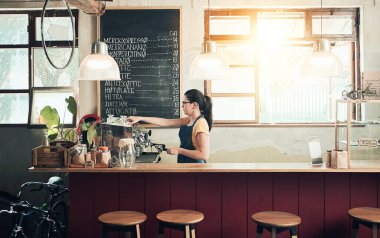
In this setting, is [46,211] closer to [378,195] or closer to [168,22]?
[168,22]

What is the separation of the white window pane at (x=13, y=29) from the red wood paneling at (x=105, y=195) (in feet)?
9.42

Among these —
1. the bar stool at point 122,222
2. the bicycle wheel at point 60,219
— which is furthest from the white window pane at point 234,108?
the bar stool at point 122,222

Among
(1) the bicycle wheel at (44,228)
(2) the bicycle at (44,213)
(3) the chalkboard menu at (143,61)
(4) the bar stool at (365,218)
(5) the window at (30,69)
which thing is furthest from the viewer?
(5) the window at (30,69)

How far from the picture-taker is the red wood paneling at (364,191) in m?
4.06

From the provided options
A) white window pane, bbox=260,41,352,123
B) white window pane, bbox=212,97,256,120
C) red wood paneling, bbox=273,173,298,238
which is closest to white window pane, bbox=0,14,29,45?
white window pane, bbox=212,97,256,120

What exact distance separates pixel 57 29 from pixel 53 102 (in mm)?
965

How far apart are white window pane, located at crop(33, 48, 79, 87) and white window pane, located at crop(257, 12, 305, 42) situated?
249 centimetres

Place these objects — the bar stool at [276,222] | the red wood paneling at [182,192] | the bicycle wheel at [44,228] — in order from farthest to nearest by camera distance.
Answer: the bicycle wheel at [44,228]
the red wood paneling at [182,192]
the bar stool at [276,222]

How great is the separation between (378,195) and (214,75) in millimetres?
1804

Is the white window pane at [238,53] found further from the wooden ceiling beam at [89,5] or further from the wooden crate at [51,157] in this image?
the wooden crate at [51,157]

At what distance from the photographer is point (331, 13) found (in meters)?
5.95

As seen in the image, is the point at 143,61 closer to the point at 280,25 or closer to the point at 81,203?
the point at 280,25

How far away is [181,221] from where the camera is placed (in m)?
3.44

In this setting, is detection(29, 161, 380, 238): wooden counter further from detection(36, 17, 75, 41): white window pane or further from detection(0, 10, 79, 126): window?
detection(36, 17, 75, 41): white window pane
